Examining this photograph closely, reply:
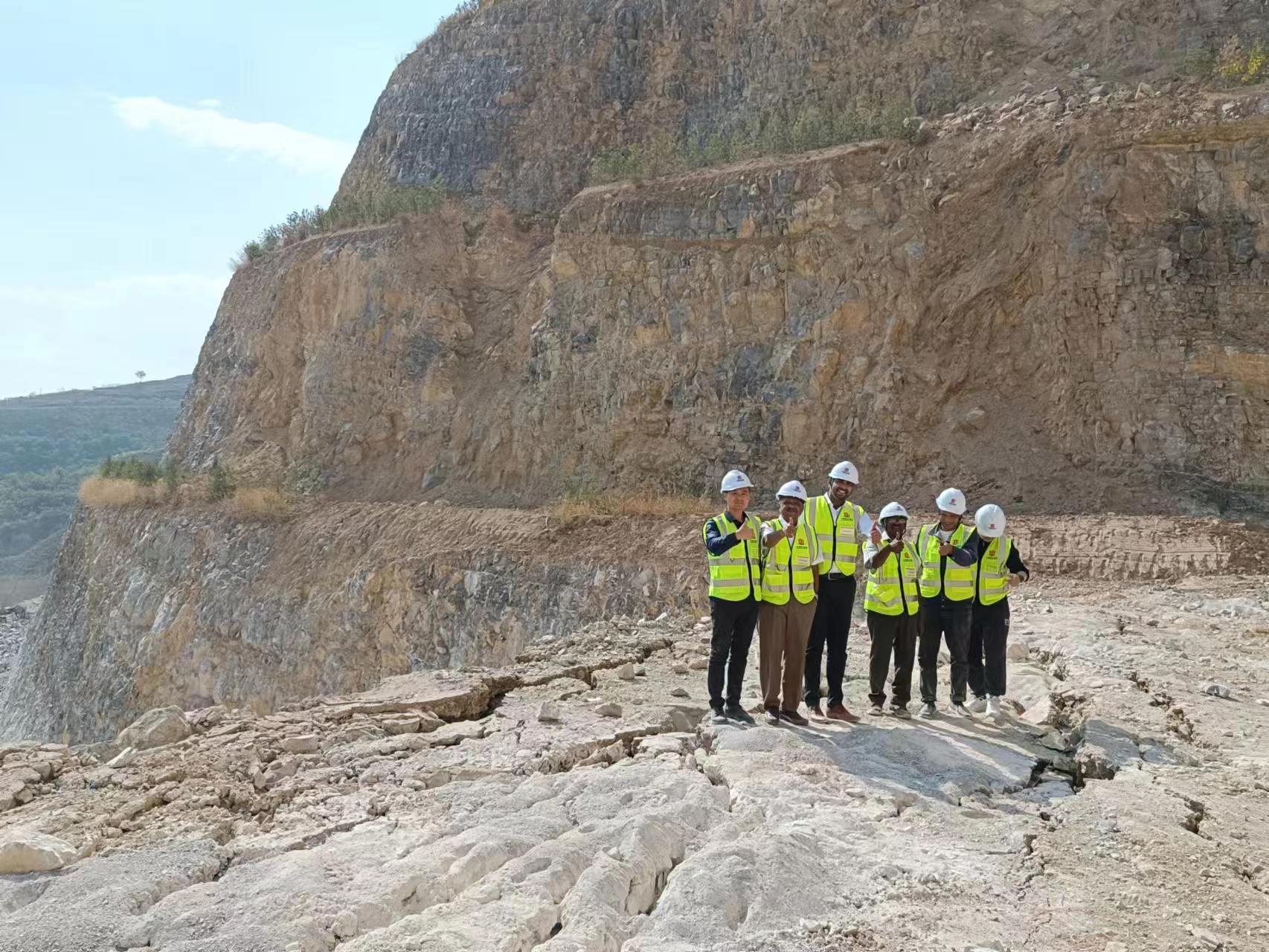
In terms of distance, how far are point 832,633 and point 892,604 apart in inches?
17.3

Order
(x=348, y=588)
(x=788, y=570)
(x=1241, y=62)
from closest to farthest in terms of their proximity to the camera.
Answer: (x=788, y=570), (x=1241, y=62), (x=348, y=588)

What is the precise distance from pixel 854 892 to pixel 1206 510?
436 inches

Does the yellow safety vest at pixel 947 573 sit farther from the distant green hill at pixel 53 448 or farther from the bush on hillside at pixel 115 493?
the distant green hill at pixel 53 448

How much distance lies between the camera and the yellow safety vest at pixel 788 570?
647 centimetres

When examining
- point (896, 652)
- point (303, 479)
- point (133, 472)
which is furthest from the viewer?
point (133, 472)

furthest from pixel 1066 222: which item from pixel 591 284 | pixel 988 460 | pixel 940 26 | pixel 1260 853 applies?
pixel 1260 853

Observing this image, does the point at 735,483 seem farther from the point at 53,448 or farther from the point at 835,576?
the point at 53,448

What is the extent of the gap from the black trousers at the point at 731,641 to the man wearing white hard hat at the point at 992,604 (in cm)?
152

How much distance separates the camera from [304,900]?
4.07m

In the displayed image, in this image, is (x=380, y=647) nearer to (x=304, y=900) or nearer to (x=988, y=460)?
(x=988, y=460)

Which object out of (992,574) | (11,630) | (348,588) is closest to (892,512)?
(992,574)

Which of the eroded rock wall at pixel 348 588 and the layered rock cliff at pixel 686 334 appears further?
the layered rock cliff at pixel 686 334

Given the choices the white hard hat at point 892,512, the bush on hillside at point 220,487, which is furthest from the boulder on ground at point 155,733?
the bush on hillside at point 220,487

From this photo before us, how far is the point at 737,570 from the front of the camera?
6.43 metres
